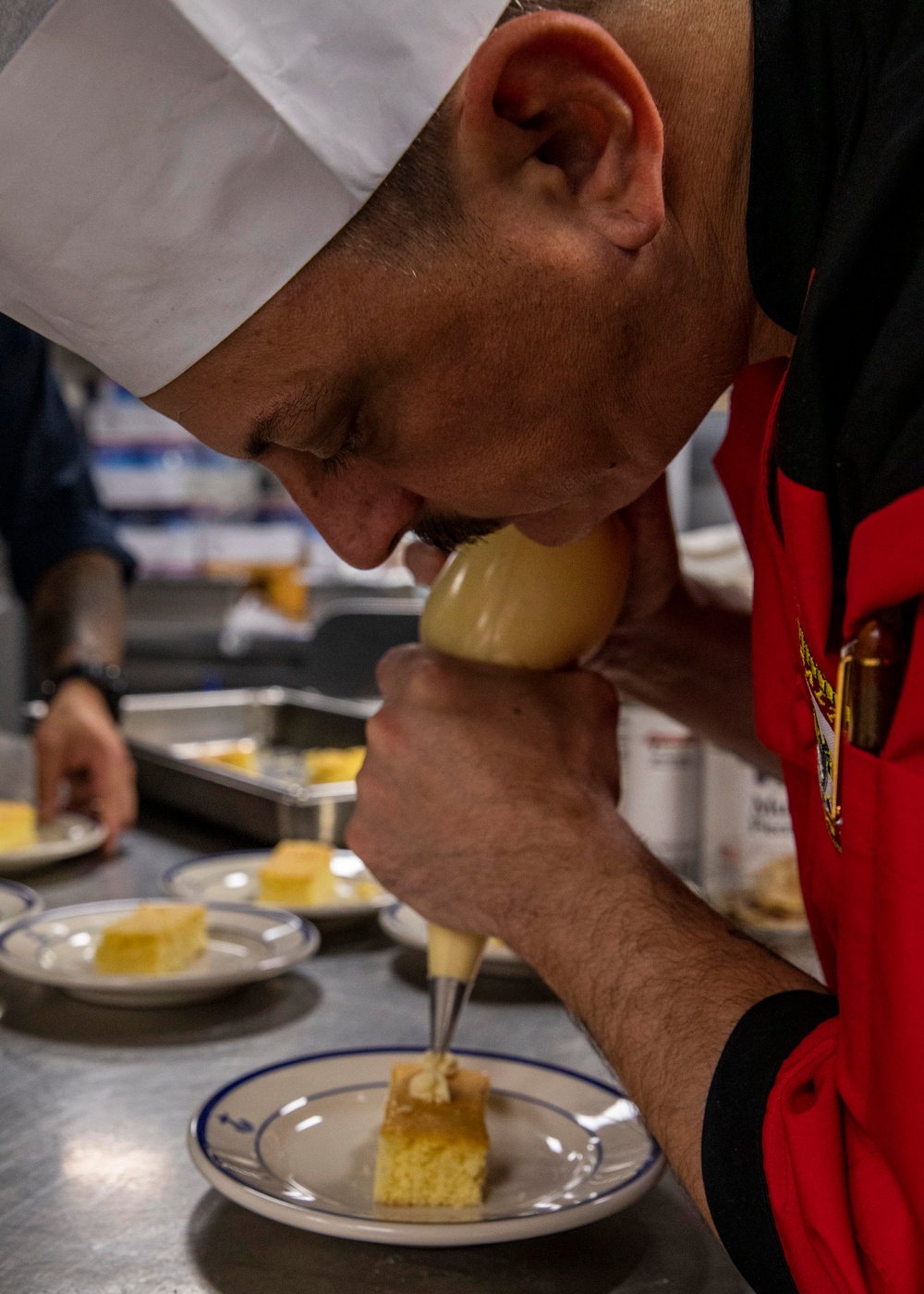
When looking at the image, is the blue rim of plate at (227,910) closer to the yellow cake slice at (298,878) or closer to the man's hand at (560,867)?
the yellow cake slice at (298,878)

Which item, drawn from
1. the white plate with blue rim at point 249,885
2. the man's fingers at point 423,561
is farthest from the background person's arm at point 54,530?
the man's fingers at point 423,561

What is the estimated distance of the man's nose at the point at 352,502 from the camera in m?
1.01

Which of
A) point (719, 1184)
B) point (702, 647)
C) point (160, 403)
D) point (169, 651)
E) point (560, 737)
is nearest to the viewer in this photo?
point (719, 1184)

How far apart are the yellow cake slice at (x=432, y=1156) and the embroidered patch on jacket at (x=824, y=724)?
0.37 meters

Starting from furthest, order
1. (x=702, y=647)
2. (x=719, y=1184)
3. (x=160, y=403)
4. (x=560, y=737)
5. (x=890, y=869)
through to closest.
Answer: (x=702, y=647) < (x=560, y=737) < (x=160, y=403) < (x=719, y=1184) < (x=890, y=869)

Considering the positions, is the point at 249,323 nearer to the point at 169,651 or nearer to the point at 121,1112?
the point at 121,1112

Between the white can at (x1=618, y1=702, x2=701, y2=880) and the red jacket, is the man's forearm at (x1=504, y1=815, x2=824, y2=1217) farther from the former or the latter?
the white can at (x1=618, y1=702, x2=701, y2=880)

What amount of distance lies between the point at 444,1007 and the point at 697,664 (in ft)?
1.77

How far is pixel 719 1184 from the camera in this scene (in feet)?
2.75

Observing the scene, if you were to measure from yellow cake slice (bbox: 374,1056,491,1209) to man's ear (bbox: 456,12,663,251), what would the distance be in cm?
66

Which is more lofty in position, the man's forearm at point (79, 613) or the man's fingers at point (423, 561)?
the man's fingers at point (423, 561)

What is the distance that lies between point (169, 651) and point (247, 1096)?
5210mm

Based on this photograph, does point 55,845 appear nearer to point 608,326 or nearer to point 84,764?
point 84,764

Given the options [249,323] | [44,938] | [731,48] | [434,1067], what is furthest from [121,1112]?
[731,48]
